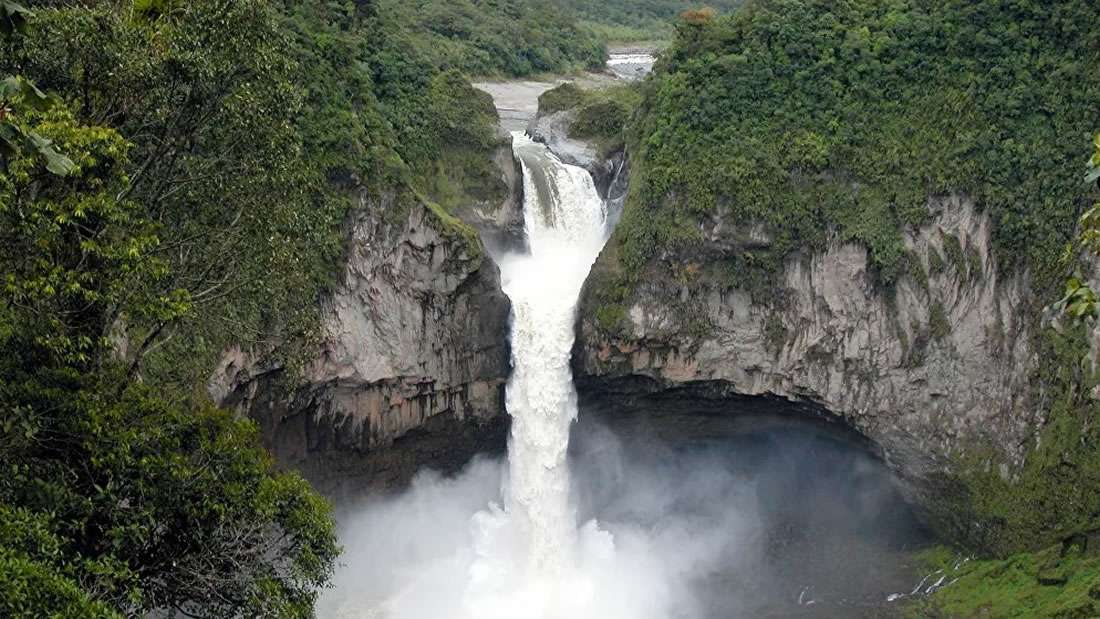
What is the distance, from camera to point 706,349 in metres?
26.7

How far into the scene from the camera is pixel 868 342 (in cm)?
2617

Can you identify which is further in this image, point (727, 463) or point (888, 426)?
point (727, 463)

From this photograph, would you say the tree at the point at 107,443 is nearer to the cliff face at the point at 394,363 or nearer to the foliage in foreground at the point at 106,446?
the foliage in foreground at the point at 106,446

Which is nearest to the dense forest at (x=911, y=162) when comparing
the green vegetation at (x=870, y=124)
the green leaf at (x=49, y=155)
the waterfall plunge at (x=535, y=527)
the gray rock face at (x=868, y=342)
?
the green vegetation at (x=870, y=124)

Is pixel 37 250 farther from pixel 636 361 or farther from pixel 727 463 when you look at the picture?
pixel 727 463

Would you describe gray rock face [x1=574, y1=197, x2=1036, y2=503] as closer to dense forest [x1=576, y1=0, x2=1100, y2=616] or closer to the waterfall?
dense forest [x1=576, y1=0, x2=1100, y2=616]

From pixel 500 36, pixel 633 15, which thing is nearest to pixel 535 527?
pixel 500 36

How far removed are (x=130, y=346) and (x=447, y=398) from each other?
9.12 meters

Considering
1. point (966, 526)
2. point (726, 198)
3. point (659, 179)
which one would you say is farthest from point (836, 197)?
point (966, 526)

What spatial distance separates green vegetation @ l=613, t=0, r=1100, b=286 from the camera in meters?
25.3

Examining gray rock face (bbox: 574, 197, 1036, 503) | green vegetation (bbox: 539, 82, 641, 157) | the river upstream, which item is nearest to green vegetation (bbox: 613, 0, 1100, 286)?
gray rock face (bbox: 574, 197, 1036, 503)

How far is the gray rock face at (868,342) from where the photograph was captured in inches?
1008

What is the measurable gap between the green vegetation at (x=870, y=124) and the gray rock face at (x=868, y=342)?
587 millimetres

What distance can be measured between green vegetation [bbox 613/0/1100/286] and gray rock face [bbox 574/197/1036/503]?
1.92 feet
